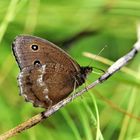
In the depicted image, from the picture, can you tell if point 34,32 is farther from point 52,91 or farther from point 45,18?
point 52,91

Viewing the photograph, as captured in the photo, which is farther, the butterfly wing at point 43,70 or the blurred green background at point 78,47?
the blurred green background at point 78,47

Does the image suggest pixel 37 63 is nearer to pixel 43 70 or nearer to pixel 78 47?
pixel 43 70

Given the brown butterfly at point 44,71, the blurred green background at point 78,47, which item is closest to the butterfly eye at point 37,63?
the brown butterfly at point 44,71

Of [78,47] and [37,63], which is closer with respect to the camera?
[37,63]

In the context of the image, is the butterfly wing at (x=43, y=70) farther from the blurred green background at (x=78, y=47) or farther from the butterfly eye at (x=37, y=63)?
the blurred green background at (x=78, y=47)

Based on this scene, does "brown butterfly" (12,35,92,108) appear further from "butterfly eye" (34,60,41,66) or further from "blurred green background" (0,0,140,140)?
"blurred green background" (0,0,140,140)

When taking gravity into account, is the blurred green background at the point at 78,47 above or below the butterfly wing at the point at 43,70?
below

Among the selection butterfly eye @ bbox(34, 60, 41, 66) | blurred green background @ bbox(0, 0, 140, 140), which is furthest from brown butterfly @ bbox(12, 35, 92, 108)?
blurred green background @ bbox(0, 0, 140, 140)

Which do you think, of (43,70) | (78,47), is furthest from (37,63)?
(78,47)
